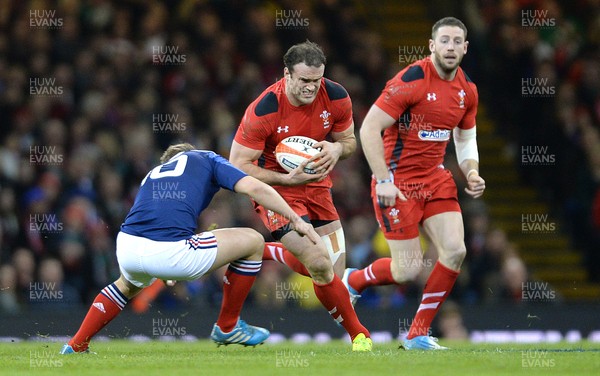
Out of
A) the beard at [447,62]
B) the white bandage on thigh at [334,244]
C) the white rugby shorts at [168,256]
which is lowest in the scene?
the white bandage on thigh at [334,244]

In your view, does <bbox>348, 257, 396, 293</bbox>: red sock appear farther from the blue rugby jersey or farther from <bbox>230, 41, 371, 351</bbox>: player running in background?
the blue rugby jersey

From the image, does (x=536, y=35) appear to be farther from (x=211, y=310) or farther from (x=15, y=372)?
(x=15, y=372)

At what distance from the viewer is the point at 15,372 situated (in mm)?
7402

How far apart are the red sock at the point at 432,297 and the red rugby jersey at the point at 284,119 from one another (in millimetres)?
1130

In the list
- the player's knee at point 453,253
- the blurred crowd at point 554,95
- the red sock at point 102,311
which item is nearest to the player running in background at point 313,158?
the player's knee at point 453,253

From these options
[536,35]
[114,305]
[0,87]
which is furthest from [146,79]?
[114,305]

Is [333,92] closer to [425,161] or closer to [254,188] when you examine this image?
[425,161]

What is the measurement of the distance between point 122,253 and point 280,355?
1277mm

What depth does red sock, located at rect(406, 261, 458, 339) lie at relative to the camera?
30.1 feet

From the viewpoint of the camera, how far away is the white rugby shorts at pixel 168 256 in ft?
26.6

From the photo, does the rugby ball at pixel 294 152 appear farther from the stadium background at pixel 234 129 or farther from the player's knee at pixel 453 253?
the stadium background at pixel 234 129

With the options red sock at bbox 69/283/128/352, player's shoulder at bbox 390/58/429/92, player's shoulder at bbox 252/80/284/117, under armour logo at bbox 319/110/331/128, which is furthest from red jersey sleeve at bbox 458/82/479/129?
red sock at bbox 69/283/128/352

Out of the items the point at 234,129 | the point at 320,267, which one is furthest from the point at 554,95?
the point at 320,267

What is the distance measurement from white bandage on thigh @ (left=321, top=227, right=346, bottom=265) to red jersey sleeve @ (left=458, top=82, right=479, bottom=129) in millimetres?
1302
